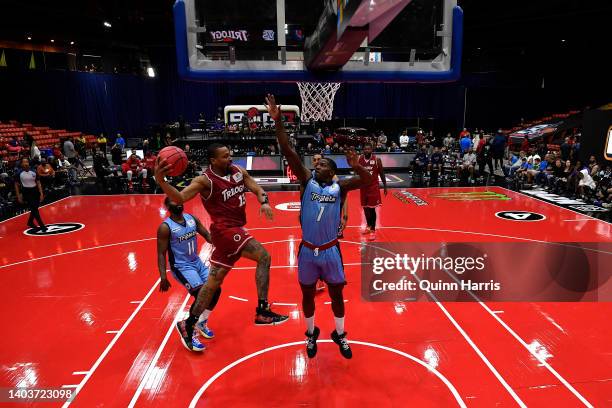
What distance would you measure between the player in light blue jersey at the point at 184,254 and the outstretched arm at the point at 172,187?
459 millimetres

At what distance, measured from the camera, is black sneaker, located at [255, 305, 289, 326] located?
5.09 m

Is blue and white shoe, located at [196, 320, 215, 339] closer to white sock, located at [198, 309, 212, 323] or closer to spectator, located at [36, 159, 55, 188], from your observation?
white sock, located at [198, 309, 212, 323]

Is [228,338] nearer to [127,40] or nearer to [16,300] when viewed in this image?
[16,300]

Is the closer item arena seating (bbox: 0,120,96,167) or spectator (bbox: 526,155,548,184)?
spectator (bbox: 526,155,548,184)

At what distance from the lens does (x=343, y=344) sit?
4.50 m

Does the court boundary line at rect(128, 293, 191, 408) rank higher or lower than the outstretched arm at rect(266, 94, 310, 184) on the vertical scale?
lower

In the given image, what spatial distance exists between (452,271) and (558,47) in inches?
1142

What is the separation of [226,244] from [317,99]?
1110 cm

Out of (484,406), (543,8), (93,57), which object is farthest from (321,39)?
(93,57)

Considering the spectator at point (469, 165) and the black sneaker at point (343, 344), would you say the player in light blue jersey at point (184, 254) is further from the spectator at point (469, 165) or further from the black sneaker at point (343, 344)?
the spectator at point (469, 165)

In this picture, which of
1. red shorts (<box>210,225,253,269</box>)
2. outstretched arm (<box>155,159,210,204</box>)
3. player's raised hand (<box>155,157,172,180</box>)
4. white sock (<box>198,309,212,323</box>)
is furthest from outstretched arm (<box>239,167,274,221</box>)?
white sock (<box>198,309,212,323</box>)

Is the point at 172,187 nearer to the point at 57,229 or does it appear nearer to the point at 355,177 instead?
the point at 355,177

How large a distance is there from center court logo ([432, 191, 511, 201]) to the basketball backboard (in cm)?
759

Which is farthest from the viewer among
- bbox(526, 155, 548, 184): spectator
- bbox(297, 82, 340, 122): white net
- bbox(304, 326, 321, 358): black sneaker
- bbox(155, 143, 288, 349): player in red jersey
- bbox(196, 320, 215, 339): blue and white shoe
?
bbox(526, 155, 548, 184): spectator
